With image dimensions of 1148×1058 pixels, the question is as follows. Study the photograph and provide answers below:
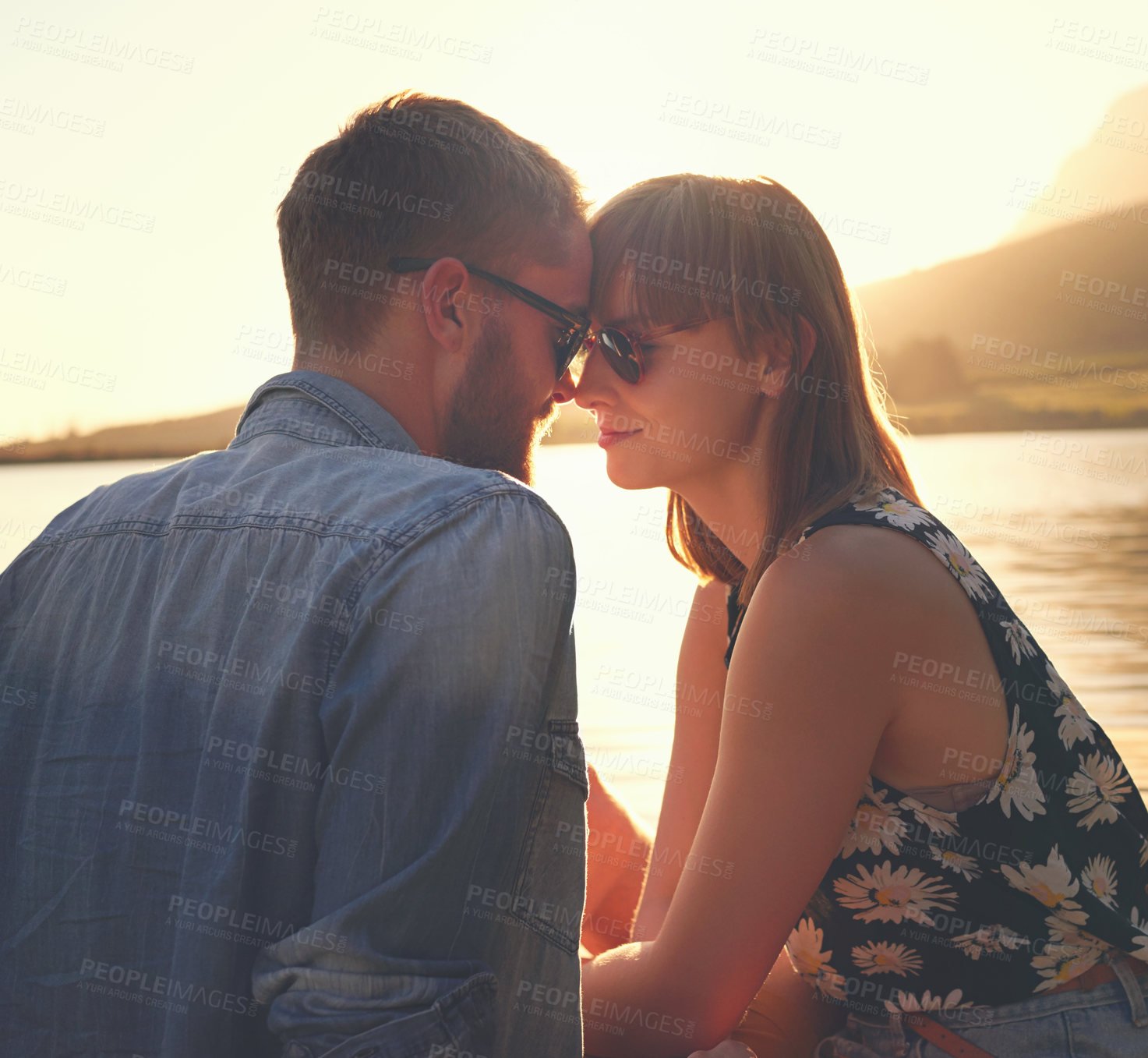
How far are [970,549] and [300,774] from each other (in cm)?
906

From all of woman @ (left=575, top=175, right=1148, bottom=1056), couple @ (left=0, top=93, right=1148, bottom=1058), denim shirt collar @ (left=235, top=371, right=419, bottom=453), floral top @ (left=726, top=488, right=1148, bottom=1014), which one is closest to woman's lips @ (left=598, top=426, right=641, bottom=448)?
couple @ (left=0, top=93, right=1148, bottom=1058)

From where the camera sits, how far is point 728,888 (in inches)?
64.4

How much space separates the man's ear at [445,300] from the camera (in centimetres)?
180

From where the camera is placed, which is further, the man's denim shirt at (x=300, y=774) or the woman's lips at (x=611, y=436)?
the woman's lips at (x=611, y=436)

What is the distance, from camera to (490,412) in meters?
1.91

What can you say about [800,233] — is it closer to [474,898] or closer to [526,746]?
[526,746]

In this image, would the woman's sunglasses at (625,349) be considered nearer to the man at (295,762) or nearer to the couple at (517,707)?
the couple at (517,707)

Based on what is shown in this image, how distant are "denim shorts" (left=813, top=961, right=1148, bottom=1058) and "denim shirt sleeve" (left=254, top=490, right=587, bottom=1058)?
2.84 feet

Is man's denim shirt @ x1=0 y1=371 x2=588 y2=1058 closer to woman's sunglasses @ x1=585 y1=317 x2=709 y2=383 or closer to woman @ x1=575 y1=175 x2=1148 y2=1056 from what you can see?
woman @ x1=575 y1=175 x2=1148 y2=1056

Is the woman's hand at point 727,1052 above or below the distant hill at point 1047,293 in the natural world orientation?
below

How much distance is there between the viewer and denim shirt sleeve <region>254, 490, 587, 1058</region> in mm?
1030

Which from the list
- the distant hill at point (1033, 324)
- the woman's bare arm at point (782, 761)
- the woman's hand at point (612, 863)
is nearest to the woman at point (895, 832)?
the woman's bare arm at point (782, 761)

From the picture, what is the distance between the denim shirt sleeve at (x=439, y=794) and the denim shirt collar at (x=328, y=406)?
40 cm

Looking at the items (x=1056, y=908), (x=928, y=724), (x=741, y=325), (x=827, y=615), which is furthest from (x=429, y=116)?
(x=1056, y=908)
